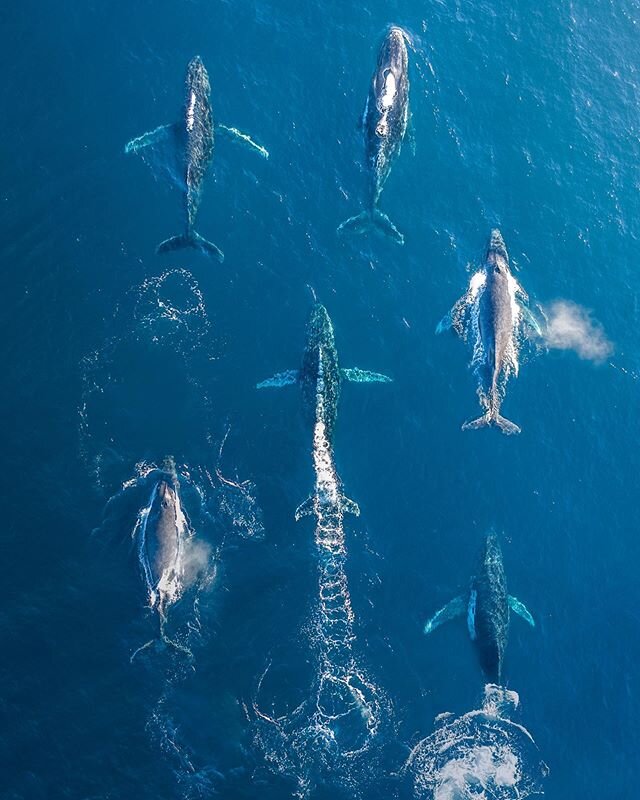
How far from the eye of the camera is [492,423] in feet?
→ 151

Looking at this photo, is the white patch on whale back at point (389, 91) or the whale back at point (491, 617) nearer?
the whale back at point (491, 617)

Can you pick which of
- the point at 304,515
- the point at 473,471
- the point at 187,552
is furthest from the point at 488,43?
the point at 187,552

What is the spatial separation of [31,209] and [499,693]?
3559 cm

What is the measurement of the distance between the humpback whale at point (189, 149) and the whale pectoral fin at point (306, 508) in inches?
551

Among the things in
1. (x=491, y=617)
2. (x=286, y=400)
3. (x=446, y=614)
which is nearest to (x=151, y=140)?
(x=286, y=400)

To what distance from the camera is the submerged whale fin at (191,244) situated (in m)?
46.8

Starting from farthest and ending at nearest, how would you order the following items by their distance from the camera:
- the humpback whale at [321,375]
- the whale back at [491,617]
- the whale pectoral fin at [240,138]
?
the whale pectoral fin at [240,138] < the humpback whale at [321,375] < the whale back at [491,617]

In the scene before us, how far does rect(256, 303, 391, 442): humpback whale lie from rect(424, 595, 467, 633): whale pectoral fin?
10346mm

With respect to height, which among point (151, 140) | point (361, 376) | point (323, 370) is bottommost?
point (323, 370)

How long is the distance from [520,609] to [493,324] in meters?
14.8

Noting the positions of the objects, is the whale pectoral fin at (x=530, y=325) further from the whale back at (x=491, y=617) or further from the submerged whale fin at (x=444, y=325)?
the whale back at (x=491, y=617)

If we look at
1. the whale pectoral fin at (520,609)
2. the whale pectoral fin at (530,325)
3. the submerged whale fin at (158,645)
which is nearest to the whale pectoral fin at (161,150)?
the whale pectoral fin at (530,325)

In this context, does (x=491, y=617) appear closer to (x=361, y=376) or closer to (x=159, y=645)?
(x=361, y=376)

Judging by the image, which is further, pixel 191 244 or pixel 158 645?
pixel 191 244
